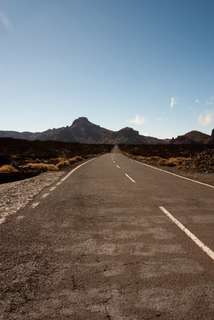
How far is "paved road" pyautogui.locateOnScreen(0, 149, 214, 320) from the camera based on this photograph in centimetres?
216

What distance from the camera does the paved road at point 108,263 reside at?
216cm

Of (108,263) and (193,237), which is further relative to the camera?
(193,237)

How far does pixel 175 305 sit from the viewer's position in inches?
86.7

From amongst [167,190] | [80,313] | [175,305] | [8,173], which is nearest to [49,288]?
[80,313]

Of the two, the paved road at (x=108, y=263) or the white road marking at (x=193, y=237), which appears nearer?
the paved road at (x=108, y=263)

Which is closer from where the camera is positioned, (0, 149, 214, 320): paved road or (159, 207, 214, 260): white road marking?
(0, 149, 214, 320): paved road

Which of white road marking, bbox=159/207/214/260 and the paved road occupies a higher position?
white road marking, bbox=159/207/214/260

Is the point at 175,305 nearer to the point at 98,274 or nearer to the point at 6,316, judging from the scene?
the point at 98,274

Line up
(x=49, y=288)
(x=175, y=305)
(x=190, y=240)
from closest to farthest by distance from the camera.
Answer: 1. (x=175, y=305)
2. (x=49, y=288)
3. (x=190, y=240)

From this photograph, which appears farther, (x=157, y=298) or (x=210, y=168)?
(x=210, y=168)

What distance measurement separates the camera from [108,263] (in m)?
2.98

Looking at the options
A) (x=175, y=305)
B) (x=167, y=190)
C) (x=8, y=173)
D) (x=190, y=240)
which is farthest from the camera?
(x=8, y=173)

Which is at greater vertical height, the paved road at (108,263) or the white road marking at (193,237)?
the white road marking at (193,237)

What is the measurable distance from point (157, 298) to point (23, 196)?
18.9 feet
